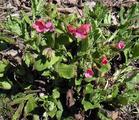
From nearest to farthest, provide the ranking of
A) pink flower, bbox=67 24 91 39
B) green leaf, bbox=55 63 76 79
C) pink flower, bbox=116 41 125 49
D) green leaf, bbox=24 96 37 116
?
1. pink flower, bbox=67 24 91 39
2. green leaf, bbox=55 63 76 79
3. pink flower, bbox=116 41 125 49
4. green leaf, bbox=24 96 37 116

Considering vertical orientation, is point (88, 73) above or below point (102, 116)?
above

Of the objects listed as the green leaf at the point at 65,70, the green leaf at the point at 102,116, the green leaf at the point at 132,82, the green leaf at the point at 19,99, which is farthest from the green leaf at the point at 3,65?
the green leaf at the point at 132,82

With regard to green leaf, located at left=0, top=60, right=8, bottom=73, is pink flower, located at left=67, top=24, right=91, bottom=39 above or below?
above

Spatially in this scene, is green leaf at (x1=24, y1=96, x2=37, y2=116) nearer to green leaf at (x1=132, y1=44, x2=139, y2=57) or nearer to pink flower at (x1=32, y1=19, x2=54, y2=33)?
pink flower at (x1=32, y1=19, x2=54, y2=33)

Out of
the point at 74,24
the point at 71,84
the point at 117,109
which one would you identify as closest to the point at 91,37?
the point at 74,24

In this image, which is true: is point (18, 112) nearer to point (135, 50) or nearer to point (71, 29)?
point (71, 29)

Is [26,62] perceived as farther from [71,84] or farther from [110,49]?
[110,49]

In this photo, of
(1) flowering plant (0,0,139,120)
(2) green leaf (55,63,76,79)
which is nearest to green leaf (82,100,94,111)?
(1) flowering plant (0,0,139,120)

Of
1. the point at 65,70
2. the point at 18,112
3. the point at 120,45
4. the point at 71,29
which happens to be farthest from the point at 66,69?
the point at 18,112
